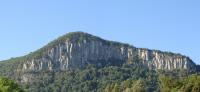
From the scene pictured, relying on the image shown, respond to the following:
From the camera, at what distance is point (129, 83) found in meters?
167

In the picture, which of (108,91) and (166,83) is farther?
(108,91)

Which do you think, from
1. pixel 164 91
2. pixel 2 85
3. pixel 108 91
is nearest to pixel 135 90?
pixel 164 91

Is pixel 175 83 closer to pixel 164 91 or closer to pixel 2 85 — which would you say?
→ pixel 164 91

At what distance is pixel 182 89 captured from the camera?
130m

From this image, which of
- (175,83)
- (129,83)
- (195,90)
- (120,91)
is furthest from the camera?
(129,83)

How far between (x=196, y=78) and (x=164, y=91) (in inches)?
253

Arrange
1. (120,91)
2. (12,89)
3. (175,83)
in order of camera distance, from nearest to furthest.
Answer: (12,89), (175,83), (120,91)

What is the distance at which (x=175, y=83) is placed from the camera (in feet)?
449

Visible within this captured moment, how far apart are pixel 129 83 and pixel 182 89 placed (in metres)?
38.5

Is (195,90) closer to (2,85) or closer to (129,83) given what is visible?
(129,83)

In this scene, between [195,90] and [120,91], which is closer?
[195,90]

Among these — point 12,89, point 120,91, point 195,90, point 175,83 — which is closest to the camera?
point 12,89

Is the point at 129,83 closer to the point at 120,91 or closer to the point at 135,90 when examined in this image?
the point at 120,91

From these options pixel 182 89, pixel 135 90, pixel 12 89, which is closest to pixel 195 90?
pixel 182 89
